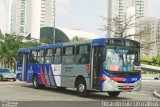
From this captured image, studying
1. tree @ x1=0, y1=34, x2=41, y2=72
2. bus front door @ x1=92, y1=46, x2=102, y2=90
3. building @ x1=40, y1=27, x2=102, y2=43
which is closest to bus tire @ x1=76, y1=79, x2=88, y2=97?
bus front door @ x1=92, y1=46, x2=102, y2=90

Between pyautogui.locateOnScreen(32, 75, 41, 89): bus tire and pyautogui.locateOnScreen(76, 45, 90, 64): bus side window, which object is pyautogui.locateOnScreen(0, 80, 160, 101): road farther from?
pyautogui.locateOnScreen(32, 75, 41, 89): bus tire

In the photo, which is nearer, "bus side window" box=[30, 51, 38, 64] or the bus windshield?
the bus windshield

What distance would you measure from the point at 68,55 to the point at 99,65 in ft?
11.3

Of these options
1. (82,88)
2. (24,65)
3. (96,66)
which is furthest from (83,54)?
(24,65)

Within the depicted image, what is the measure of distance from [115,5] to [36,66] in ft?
192

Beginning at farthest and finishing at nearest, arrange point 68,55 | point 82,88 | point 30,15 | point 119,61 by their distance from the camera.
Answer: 1. point 30,15
2. point 68,55
3. point 82,88
4. point 119,61

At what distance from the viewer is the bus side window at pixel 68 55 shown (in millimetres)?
21266

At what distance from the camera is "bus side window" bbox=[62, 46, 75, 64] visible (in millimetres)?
21266

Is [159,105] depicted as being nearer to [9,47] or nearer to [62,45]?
[62,45]

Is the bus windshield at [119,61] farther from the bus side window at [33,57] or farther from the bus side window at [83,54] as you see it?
the bus side window at [33,57]

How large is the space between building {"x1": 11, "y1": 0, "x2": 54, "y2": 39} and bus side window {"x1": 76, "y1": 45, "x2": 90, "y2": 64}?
9169 centimetres

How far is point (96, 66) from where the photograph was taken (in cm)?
1888

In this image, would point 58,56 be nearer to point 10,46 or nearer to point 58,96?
point 58,96

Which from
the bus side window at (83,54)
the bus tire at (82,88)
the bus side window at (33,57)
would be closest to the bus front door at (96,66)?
the bus side window at (83,54)
